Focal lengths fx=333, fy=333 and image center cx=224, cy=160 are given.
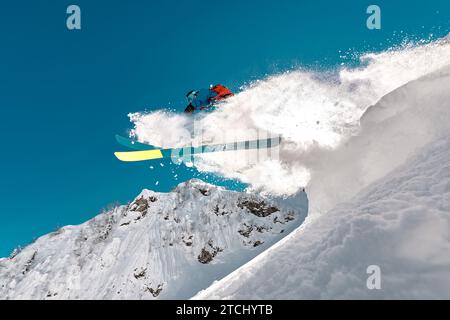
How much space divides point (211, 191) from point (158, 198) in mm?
6380

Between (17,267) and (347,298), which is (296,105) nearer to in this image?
(347,298)

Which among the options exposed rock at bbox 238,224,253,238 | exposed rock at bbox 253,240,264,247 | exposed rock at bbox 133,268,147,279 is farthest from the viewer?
exposed rock at bbox 238,224,253,238

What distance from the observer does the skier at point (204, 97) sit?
14.4 metres

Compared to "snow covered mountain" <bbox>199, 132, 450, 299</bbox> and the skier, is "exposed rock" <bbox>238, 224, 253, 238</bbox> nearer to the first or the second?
the skier

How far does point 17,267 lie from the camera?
124ft

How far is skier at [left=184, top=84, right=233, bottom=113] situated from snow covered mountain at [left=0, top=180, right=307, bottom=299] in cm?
1554

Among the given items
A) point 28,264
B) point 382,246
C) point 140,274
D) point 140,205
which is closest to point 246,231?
point 140,274

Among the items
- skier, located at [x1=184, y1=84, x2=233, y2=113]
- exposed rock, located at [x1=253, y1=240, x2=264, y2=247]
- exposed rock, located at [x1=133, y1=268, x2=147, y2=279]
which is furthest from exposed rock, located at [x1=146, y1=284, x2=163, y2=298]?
skier, located at [x1=184, y1=84, x2=233, y2=113]

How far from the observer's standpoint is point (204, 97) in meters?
14.5

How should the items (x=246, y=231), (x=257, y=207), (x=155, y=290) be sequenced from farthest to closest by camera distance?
(x=257, y=207) → (x=246, y=231) → (x=155, y=290)

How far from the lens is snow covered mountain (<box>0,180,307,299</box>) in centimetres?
2786

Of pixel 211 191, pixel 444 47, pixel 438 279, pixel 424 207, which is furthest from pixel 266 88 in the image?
pixel 211 191

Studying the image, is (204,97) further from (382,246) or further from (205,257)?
(205,257)

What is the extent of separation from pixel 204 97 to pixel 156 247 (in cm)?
2076
